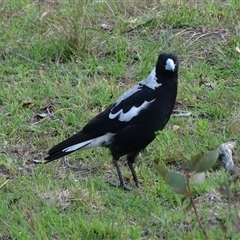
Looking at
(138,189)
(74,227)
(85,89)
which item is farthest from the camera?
(85,89)


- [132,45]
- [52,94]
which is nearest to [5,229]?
[52,94]

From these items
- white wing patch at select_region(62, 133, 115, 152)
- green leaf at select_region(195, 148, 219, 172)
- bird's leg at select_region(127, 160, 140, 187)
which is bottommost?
bird's leg at select_region(127, 160, 140, 187)

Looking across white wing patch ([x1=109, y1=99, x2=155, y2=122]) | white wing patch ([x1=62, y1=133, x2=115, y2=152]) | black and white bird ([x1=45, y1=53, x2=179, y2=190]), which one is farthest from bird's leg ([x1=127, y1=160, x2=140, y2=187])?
white wing patch ([x1=109, y1=99, x2=155, y2=122])

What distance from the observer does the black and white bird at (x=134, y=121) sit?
4.82 metres

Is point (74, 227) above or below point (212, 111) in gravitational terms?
above

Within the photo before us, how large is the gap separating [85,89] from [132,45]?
0.79 meters

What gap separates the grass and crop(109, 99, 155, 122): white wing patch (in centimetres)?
41

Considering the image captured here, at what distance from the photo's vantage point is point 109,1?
745cm

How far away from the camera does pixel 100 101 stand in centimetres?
607

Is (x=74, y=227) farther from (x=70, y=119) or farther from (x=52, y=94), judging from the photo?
(x=52, y=94)

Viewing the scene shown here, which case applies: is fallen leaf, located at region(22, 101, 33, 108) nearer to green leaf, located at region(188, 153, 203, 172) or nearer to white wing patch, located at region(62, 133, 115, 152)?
white wing patch, located at region(62, 133, 115, 152)

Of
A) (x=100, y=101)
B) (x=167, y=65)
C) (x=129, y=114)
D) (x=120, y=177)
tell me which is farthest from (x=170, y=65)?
(x=100, y=101)

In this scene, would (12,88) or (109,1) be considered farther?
(109,1)

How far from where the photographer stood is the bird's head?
4938 millimetres
